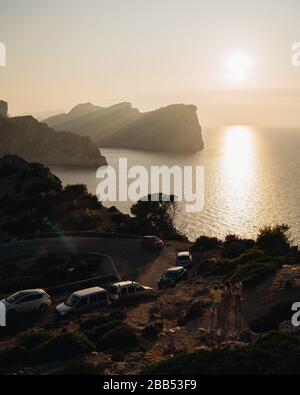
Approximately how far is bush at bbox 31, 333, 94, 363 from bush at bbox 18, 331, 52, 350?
4.23ft

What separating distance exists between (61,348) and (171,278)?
17766 millimetres

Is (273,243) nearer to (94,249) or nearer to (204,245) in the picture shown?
(204,245)

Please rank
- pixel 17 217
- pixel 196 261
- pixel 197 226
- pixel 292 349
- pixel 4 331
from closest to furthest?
1. pixel 292 349
2. pixel 4 331
3. pixel 196 261
4. pixel 17 217
5. pixel 197 226

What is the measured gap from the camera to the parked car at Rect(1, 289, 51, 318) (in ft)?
97.9

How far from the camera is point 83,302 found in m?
29.9

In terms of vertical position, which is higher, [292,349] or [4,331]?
[292,349]

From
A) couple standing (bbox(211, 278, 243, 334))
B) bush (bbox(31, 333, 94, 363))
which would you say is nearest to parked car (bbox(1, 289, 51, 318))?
bush (bbox(31, 333, 94, 363))

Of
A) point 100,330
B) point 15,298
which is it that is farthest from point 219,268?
point 15,298

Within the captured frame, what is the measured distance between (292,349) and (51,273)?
87.3ft

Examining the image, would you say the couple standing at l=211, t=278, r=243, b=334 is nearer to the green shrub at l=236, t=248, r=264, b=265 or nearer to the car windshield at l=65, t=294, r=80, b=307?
the car windshield at l=65, t=294, r=80, b=307

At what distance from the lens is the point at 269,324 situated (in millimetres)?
23438

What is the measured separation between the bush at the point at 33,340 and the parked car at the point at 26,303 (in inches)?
234
